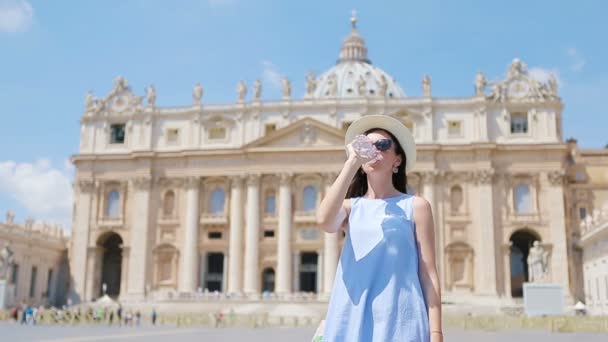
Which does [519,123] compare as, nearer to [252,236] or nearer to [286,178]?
[286,178]

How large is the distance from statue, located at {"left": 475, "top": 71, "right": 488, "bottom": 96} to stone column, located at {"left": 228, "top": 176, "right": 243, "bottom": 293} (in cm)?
2052

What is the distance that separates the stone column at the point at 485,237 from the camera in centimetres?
4988

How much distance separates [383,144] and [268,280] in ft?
167

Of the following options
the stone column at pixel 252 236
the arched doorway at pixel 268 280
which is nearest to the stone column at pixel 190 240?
the stone column at pixel 252 236

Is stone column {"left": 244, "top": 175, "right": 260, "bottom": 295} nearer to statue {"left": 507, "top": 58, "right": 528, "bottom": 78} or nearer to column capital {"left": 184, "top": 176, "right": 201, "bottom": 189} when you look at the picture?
column capital {"left": 184, "top": 176, "right": 201, "bottom": 189}

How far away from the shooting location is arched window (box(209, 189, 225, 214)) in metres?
55.3

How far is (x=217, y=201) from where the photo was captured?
5544cm

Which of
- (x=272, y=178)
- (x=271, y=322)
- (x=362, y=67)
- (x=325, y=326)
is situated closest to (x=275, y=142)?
(x=272, y=178)

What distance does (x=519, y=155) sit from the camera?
2074 inches

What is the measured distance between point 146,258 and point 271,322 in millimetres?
24364

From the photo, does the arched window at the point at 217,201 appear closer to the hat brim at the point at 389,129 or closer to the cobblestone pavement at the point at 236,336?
the cobblestone pavement at the point at 236,336

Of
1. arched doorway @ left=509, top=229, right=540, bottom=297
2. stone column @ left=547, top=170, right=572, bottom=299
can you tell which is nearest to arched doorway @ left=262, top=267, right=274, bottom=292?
arched doorway @ left=509, top=229, right=540, bottom=297

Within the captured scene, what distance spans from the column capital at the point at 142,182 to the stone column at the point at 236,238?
23.2ft

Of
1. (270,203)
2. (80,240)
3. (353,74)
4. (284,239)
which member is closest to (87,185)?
(80,240)
